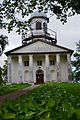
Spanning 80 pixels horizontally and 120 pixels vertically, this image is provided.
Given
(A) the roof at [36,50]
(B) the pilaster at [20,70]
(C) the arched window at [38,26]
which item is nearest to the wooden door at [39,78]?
(B) the pilaster at [20,70]

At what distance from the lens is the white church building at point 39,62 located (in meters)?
49.8

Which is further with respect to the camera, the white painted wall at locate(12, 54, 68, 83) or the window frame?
the window frame

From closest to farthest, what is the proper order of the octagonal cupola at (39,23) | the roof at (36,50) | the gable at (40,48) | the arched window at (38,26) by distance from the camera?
the roof at (36,50) < the gable at (40,48) < the octagonal cupola at (39,23) < the arched window at (38,26)

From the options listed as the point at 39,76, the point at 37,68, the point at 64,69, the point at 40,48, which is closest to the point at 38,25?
the point at 40,48

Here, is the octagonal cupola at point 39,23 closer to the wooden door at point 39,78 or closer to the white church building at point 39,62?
the white church building at point 39,62

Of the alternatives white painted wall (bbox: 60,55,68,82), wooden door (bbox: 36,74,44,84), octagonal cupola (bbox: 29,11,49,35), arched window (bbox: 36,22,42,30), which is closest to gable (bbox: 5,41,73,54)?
white painted wall (bbox: 60,55,68,82)

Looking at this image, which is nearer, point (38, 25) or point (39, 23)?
point (38, 25)

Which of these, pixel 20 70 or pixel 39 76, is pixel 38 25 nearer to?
pixel 39 76

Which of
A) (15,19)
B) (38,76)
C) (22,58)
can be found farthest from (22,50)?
(15,19)

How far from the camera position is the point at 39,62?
172ft

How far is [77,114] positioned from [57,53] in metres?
48.6

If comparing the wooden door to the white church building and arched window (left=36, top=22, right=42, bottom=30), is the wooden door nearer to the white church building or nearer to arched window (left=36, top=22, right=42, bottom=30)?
the white church building

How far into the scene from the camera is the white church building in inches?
1961

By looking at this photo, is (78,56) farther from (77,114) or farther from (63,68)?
(77,114)
